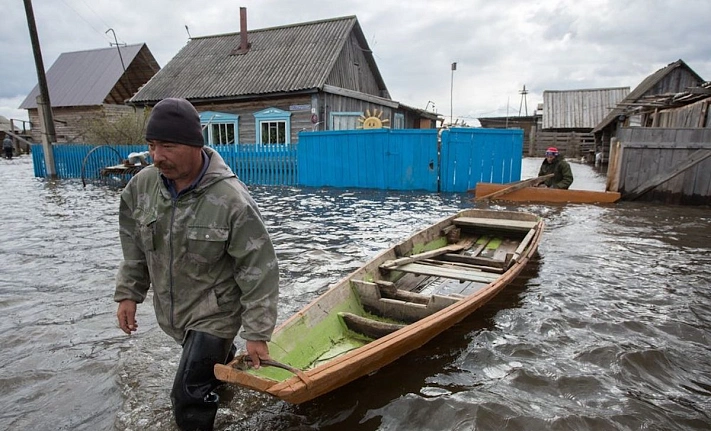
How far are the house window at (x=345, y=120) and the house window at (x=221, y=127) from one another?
441 centimetres

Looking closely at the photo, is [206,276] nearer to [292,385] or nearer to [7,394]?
[292,385]

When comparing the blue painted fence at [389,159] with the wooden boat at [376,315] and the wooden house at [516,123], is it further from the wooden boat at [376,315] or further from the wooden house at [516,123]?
the wooden house at [516,123]

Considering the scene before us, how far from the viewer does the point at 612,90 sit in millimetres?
33625

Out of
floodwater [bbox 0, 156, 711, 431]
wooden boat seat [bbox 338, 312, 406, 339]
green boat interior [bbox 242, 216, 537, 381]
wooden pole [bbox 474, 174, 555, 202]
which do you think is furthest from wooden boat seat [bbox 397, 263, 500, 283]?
wooden pole [bbox 474, 174, 555, 202]

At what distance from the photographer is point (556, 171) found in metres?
11.3

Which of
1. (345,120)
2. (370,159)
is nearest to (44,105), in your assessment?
(345,120)

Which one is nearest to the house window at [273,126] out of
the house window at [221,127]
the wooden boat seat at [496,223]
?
the house window at [221,127]

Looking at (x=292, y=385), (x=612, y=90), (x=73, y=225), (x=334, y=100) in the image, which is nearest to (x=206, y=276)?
Result: (x=292, y=385)

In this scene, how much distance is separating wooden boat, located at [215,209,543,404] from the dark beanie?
1.20m

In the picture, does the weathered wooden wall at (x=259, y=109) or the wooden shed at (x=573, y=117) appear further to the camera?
the wooden shed at (x=573, y=117)

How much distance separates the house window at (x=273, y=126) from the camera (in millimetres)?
17527

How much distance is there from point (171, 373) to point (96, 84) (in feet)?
106

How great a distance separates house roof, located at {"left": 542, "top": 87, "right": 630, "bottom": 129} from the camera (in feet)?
105

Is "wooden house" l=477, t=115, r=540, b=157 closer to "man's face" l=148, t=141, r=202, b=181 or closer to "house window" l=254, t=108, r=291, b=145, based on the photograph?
"house window" l=254, t=108, r=291, b=145
